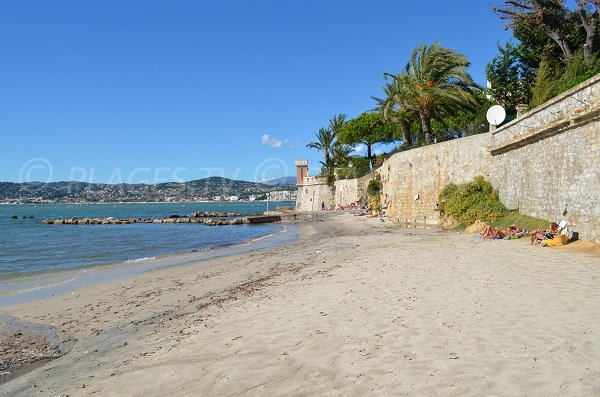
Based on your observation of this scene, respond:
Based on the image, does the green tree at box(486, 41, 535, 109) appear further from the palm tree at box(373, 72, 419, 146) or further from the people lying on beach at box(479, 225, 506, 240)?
the people lying on beach at box(479, 225, 506, 240)

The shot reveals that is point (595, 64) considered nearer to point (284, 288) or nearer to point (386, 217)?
point (386, 217)

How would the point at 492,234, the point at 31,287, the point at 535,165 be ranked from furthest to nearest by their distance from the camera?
the point at 492,234
the point at 535,165
the point at 31,287

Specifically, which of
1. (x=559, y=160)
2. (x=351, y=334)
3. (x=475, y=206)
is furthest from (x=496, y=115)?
(x=351, y=334)

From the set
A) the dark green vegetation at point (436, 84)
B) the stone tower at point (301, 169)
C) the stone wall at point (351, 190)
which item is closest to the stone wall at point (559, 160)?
the dark green vegetation at point (436, 84)

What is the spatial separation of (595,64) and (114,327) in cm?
2430

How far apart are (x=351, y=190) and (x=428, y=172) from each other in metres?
25.7

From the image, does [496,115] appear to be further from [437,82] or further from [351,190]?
[351,190]

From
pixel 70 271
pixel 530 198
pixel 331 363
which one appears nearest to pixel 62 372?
pixel 331 363

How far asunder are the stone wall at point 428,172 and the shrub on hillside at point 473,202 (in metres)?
0.52

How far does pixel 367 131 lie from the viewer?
53.3 metres

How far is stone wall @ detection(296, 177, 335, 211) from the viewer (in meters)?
55.8

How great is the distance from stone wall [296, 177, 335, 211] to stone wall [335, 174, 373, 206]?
171 centimetres

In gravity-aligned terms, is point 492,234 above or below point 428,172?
below

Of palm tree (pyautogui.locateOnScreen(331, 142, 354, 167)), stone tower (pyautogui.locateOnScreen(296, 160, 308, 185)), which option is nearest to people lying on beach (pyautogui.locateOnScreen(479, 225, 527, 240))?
palm tree (pyautogui.locateOnScreen(331, 142, 354, 167))
